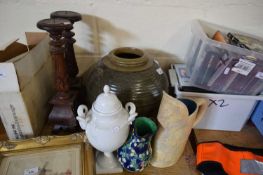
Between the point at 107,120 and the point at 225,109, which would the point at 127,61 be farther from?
the point at 225,109

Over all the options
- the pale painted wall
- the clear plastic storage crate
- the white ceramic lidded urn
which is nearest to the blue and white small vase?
the white ceramic lidded urn

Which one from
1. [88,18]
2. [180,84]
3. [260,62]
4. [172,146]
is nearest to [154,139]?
[172,146]

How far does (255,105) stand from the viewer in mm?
758

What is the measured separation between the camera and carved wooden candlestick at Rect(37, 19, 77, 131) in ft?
1.84

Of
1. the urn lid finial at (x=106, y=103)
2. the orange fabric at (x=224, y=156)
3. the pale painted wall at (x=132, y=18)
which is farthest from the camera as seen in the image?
the pale painted wall at (x=132, y=18)

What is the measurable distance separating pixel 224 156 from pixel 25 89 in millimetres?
619

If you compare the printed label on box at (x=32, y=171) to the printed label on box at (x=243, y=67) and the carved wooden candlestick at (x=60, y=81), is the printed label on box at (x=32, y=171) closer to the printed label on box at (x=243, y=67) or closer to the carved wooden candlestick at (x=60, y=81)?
the carved wooden candlestick at (x=60, y=81)

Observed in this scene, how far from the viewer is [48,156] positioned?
0.62m

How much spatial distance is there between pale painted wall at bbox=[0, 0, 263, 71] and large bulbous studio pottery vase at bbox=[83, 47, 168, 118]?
0.14 m

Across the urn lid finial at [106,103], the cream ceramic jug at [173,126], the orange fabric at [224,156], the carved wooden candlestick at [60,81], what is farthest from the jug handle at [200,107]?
the carved wooden candlestick at [60,81]

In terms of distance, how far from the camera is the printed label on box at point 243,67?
639 millimetres

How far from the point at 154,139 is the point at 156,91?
15cm

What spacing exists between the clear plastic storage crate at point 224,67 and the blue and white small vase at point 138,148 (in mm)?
239

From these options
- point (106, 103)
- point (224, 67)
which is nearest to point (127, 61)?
point (106, 103)
